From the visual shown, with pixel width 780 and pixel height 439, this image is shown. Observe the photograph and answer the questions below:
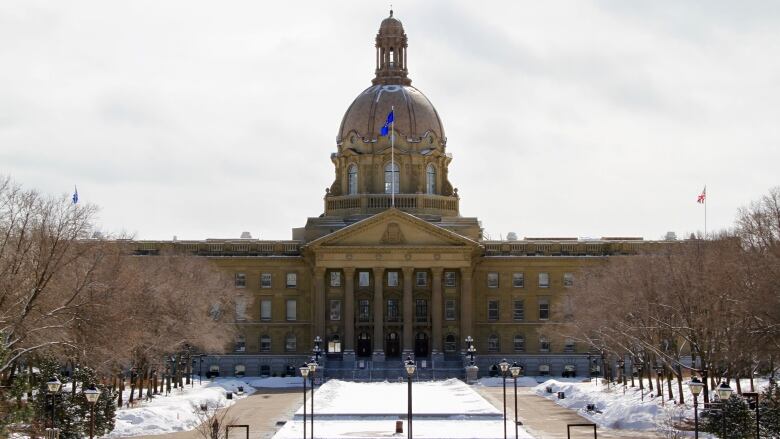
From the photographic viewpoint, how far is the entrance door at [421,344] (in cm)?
12500

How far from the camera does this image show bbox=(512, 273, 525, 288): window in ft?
420

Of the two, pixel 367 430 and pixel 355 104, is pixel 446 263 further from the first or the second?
pixel 367 430

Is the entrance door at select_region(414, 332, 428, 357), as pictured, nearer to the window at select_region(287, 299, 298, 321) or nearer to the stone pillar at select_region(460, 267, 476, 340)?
the stone pillar at select_region(460, 267, 476, 340)

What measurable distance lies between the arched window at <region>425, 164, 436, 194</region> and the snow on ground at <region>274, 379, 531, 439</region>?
47.1m

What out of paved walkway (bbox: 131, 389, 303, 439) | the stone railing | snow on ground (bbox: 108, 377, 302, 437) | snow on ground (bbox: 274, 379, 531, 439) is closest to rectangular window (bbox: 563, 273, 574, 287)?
the stone railing

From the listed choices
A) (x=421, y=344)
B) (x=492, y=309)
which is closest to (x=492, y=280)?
(x=492, y=309)

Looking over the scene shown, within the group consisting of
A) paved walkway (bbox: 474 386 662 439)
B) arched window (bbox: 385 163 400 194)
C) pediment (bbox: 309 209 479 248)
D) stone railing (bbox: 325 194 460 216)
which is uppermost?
arched window (bbox: 385 163 400 194)

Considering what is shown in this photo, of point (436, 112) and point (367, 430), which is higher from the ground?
point (436, 112)

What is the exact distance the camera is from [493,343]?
416ft

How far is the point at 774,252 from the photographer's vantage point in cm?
6216

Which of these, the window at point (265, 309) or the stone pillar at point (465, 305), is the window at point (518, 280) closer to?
the stone pillar at point (465, 305)

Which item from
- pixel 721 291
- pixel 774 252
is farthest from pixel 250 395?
pixel 774 252

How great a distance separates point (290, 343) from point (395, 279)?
12363 mm

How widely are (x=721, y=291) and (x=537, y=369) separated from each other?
188 ft
